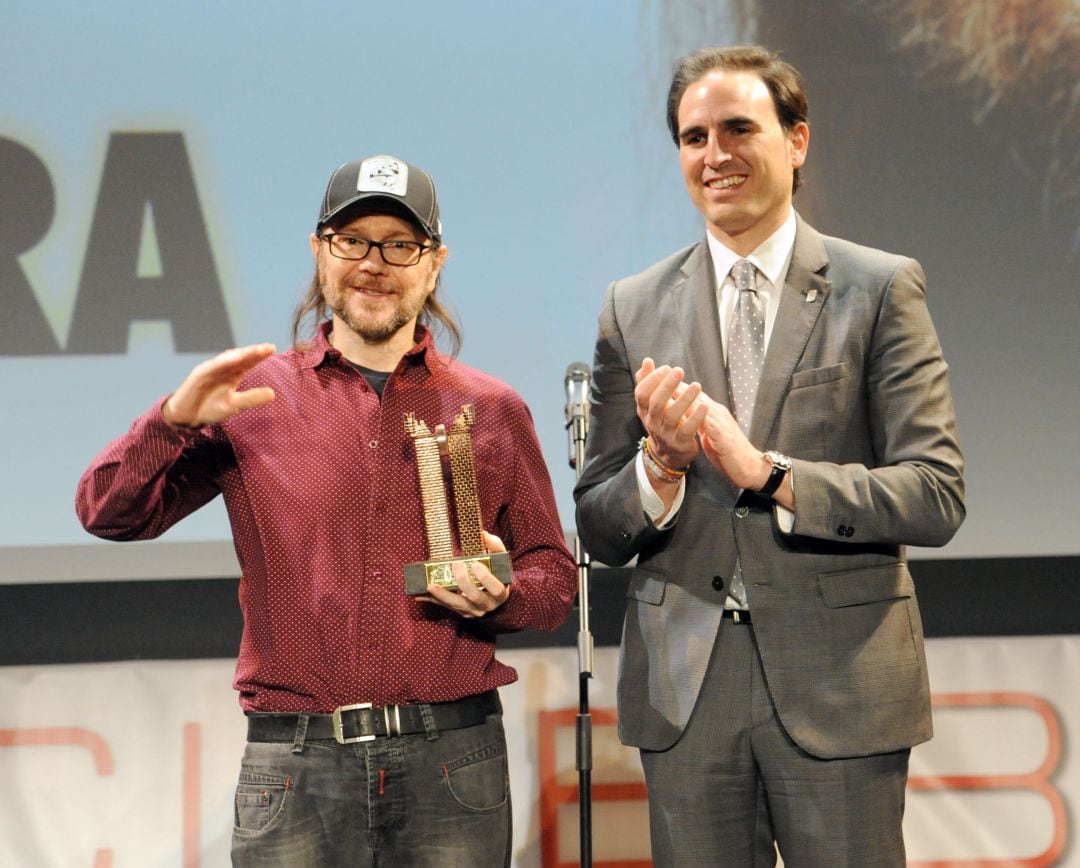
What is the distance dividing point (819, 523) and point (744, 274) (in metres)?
0.52

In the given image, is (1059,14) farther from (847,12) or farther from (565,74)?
(565,74)

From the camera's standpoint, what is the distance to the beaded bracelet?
214 centimetres

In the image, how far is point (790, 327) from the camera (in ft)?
7.27

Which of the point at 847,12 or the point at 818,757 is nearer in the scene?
the point at 818,757

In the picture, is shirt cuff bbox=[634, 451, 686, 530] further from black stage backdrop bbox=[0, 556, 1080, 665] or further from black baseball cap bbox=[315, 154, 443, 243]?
black stage backdrop bbox=[0, 556, 1080, 665]

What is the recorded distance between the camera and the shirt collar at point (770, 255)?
7.56 feet

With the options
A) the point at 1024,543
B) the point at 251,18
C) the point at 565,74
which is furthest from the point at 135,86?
the point at 1024,543

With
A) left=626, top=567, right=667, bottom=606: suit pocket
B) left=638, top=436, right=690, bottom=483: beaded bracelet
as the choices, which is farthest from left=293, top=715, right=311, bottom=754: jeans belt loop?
left=638, top=436, right=690, bottom=483: beaded bracelet

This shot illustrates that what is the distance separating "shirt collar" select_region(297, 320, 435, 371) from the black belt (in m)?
0.68

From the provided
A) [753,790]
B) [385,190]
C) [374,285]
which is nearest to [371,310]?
[374,285]

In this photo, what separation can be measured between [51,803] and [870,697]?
8.27 feet

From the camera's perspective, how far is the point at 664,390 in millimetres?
2008

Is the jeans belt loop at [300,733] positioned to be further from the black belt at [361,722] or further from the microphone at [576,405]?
the microphone at [576,405]

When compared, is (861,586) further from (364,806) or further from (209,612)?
(209,612)
